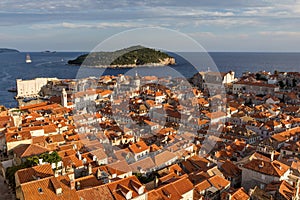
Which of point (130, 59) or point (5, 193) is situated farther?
point (130, 59)

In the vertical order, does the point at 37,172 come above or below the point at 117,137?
above

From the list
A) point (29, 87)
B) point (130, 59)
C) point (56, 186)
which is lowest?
point (29, 87)

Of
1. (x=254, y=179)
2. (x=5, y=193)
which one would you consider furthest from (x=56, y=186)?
(x=254, y=179)

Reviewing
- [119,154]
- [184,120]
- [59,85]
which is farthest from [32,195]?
[59,85]

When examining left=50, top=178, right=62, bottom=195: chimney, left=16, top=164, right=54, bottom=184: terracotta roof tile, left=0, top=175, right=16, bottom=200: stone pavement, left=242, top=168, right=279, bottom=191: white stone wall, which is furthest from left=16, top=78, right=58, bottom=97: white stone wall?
left=50, top=178, right=62, bottom=195: chimney

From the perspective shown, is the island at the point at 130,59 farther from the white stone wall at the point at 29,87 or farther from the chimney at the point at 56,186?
the chimney at the point at 56,186

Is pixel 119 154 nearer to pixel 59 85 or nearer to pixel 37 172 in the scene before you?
pixel 37 172

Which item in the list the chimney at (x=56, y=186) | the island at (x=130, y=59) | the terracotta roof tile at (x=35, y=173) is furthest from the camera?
the island at (x=130, y=59)

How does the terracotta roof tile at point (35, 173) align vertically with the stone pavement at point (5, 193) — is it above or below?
above

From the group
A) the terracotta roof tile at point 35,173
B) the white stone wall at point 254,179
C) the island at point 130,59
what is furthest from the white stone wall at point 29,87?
the white stone wall at point 254,179

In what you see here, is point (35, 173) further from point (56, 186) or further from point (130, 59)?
point (130, 59)

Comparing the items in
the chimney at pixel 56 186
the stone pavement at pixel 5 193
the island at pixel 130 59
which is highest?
the island at pixel 130 59
